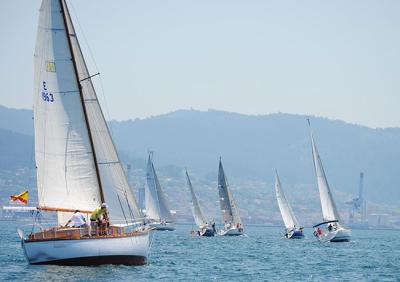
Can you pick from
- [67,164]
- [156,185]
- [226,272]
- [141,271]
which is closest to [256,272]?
[226,272]

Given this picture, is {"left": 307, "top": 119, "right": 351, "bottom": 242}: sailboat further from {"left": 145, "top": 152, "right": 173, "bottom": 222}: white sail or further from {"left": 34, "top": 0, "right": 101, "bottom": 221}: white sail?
{"left": 34, "top": 0, "right": 101, "bottom": 221}: white sail

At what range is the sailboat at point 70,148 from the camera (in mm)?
53500

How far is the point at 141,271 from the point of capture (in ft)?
176

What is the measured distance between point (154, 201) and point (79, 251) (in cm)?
10338

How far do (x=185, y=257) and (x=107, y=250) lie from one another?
75.1 feet

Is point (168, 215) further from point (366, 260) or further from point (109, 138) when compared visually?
point (109, 138)

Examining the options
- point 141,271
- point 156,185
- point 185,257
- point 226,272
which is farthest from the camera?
point 156,185

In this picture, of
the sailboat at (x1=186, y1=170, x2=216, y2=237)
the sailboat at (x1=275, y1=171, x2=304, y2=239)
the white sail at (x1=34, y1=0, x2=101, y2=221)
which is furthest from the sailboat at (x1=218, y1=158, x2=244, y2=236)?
the white sail at (x1=34, y1=0, x2=101, y2=221)

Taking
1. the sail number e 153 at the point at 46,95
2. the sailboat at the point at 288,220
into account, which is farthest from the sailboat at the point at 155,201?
the sail number e 153 at the point at 46,95

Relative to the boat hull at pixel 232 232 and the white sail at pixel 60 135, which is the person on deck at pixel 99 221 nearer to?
the white sail at pixel 60 135

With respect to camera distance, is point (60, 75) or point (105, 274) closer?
point (105, 274)

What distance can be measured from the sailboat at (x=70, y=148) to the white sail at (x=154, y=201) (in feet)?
327

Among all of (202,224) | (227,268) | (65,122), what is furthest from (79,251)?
(202,224)

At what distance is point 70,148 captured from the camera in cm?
5441
